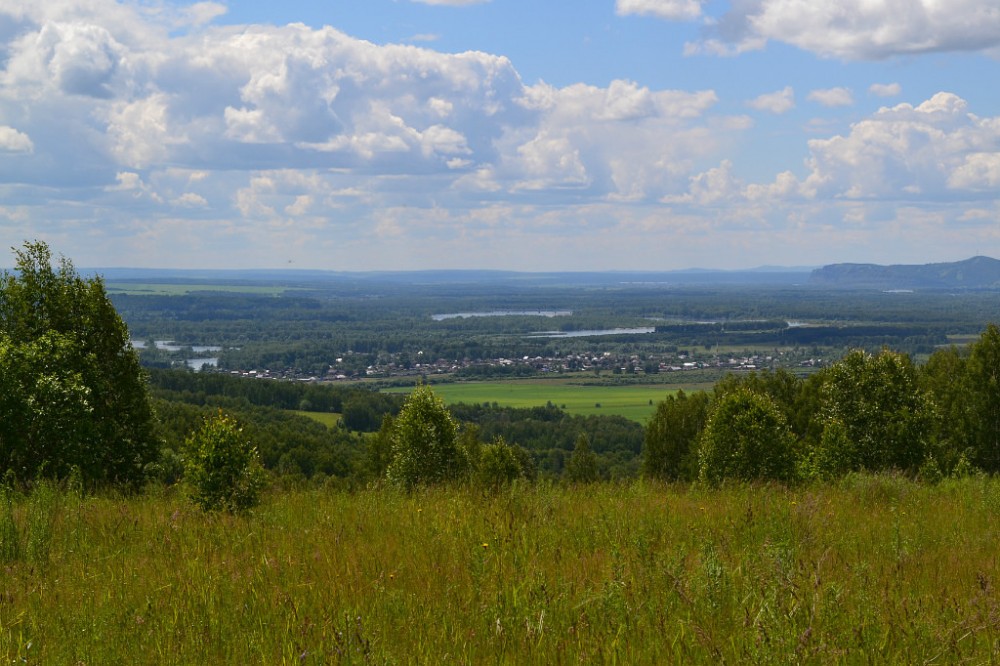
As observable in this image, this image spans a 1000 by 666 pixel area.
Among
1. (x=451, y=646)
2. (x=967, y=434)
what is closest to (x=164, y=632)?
(x=451, y=646)

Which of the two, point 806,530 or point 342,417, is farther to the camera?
point 342,417

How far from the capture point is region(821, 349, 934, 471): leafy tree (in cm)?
3947

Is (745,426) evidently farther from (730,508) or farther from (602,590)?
(602,590)

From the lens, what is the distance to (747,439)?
3822cm

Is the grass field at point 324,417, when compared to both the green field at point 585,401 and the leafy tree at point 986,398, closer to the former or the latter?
the green field at point 585,401

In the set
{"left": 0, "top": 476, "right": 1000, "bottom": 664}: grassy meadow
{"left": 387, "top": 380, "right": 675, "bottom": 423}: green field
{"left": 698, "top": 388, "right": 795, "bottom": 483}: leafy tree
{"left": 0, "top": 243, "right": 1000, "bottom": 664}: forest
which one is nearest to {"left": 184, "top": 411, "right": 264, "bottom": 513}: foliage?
{"left": 0, "top": 243, "right": 1000, "bottom": 664}: forest

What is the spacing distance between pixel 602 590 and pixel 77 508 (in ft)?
21.0

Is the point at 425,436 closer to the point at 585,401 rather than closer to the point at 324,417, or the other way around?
the point at 324,417

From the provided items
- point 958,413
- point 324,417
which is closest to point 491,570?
point 958,413

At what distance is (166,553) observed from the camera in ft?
24.6

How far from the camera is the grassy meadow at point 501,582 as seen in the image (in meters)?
4.90

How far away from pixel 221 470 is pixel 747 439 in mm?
31863

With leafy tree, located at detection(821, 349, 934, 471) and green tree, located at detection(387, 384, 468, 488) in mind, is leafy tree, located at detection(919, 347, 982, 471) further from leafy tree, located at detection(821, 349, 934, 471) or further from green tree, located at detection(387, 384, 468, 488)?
green tree, located at detection(387, 384, 468, 488)

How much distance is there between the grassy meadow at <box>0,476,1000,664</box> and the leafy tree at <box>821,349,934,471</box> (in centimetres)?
3271
